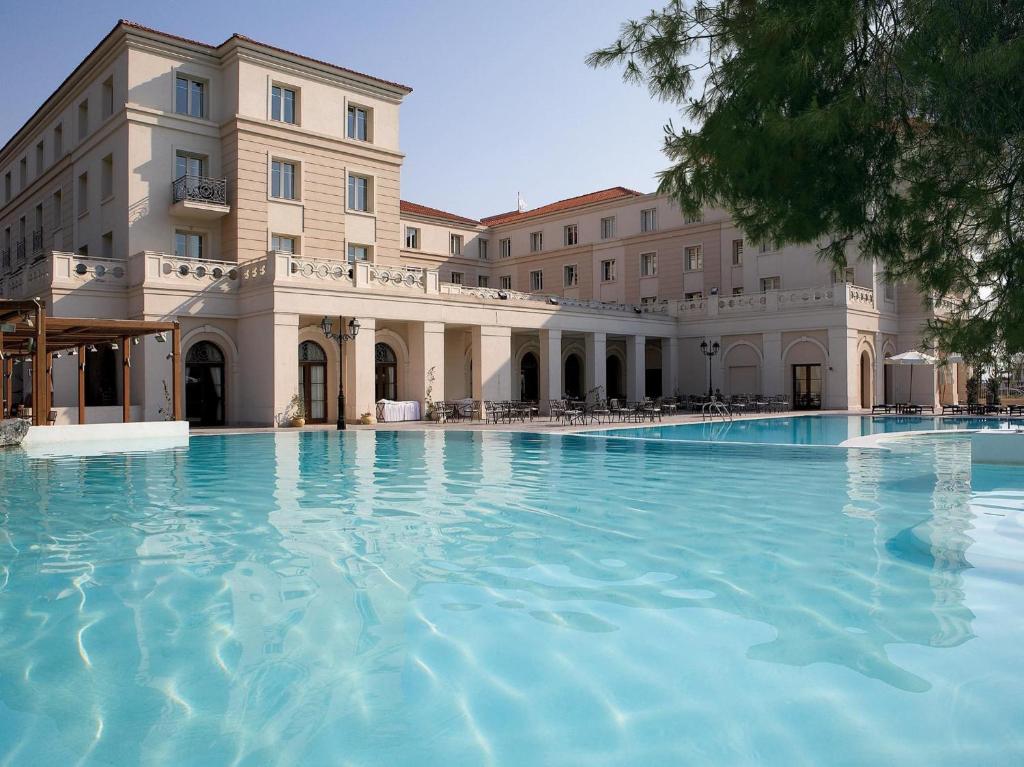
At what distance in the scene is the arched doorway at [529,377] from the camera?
4041 cm

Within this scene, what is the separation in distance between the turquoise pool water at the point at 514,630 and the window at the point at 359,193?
Answer: 71.9ft

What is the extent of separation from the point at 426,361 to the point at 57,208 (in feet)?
57.0

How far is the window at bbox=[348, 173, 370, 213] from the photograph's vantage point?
30500 millimetres

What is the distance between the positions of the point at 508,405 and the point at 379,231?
8850 mm

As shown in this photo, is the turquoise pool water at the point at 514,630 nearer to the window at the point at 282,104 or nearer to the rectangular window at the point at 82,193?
the window at the point at 282,104

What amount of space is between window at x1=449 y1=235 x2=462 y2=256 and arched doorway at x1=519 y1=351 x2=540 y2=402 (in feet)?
26.9

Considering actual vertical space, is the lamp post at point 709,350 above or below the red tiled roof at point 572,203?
below

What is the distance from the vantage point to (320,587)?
599 centimetres

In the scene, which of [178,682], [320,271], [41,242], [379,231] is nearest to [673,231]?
[379,231]

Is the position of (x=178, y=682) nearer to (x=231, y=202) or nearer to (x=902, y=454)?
(x=902, y=454)

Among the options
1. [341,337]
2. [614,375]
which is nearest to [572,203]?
[614,375]

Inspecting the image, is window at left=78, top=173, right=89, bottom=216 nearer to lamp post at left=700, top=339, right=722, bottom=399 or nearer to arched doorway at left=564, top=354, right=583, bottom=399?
arched doorway at left=564, top=354, right=583, bottom=399

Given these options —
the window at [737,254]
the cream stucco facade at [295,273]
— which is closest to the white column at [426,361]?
the cream stucco facade at [295,273]

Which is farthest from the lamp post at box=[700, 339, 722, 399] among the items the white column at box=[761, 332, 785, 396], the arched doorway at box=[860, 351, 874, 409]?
the arched doorway at box=[860, 351, 874, 409]
